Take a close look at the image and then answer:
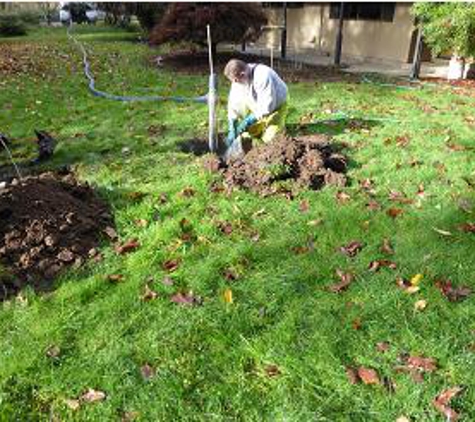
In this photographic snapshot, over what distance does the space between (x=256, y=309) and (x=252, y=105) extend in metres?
3.27

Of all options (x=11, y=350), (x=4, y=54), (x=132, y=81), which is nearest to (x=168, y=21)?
(x=132, y=81)

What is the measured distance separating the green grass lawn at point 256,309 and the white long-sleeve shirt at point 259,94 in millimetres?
888

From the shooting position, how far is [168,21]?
12727 millimetres

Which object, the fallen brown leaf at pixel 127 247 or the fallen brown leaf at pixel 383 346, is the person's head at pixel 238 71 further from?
the fallen brown leaf at pixel 383 346

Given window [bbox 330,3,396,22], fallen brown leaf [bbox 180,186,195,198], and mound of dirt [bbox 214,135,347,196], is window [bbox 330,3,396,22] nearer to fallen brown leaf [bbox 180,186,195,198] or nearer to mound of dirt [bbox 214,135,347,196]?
mound of dirt [bbox 214,135,347,196]

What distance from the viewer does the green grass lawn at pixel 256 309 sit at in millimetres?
2543

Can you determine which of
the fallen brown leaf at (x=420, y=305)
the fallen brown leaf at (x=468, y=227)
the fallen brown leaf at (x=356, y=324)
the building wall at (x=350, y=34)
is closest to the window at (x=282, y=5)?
the building wall at (x=350, y=34)

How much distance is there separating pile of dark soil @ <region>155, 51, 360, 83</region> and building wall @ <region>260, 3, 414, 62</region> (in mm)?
928

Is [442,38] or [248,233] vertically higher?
[442,38]

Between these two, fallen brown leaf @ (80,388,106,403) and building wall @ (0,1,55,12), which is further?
building wall @ (0,1,55,12)

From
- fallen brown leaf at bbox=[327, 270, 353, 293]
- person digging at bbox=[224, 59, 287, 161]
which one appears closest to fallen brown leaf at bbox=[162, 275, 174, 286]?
fallen brown leaf at bbox=[327, 270, 353, 293]

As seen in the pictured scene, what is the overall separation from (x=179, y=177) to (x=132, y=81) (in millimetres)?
6603

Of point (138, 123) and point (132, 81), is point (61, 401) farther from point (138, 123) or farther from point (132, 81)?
point (132, 81)

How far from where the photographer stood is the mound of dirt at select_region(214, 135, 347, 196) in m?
4.77
